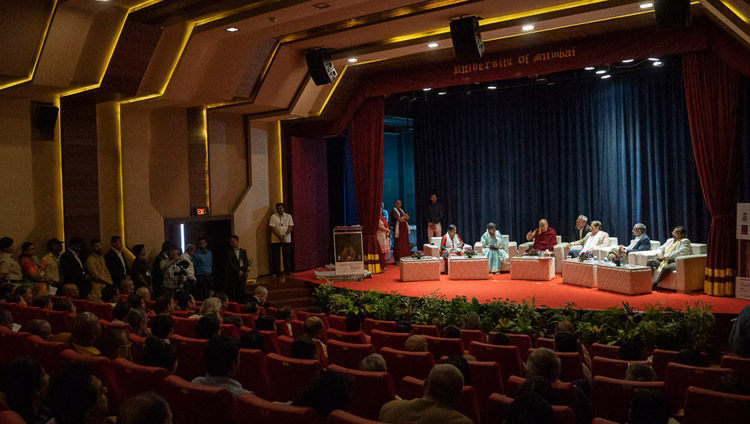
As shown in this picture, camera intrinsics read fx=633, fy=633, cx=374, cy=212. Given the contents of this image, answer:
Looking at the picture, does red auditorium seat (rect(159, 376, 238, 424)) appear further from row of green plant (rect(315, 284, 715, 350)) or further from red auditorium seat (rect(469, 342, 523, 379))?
row of green plant (rect(315, 284, 715, 350))

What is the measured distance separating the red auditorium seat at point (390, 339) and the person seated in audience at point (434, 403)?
7.46 ft

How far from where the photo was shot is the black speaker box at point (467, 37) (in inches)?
306

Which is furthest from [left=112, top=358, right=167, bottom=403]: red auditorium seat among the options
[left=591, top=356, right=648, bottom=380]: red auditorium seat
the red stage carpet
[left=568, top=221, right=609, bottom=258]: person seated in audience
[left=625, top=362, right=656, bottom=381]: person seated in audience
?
[left=568, top=221, right=609, bottom=258]: person seated in audience

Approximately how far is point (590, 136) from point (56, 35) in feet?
30.2

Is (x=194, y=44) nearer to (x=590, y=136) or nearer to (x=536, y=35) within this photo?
(x=536, y=35)

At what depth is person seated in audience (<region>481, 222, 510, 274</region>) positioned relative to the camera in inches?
442

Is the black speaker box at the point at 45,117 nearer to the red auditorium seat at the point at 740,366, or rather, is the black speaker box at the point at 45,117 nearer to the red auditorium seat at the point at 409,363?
the red auditorium seat at the point at 409,363

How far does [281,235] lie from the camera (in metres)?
11.7

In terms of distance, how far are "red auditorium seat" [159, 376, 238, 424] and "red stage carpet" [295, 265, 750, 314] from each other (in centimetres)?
612

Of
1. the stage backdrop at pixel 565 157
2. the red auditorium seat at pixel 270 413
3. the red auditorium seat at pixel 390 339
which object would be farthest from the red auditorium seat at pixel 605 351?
the stage backdrop at pixel 565 157

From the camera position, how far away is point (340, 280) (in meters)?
10.8

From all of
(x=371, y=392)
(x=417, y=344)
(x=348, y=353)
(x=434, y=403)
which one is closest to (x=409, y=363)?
(x=417, y=344)

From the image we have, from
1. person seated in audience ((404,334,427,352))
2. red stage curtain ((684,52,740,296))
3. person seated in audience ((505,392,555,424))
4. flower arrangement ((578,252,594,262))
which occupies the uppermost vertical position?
red stage curtain ((684,52,740,296))

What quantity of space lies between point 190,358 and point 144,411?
7.02 feet
